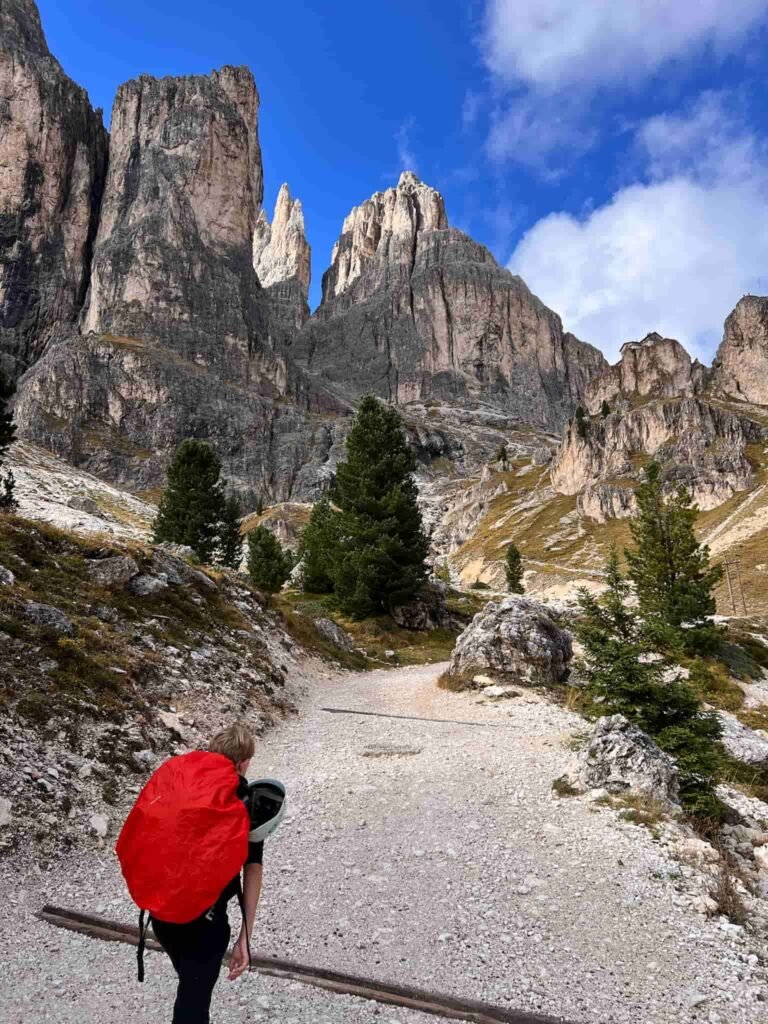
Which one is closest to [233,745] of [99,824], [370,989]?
[370,989]

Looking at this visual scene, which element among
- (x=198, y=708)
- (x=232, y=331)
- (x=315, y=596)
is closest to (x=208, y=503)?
(x=315, y=596)

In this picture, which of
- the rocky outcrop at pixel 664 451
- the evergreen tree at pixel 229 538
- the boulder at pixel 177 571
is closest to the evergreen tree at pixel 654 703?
the boulder at pixel 177 571

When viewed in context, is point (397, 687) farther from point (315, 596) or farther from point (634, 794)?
point (315, 596)

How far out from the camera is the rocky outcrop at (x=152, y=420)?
6280 inches

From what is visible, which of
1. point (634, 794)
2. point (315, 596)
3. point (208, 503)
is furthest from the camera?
point (208, 503)

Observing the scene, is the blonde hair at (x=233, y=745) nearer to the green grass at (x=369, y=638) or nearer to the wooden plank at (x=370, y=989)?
the wooden plank at (x=370, y=989)

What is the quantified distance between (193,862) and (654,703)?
1196 centimetres

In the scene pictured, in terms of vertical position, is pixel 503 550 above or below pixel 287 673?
above

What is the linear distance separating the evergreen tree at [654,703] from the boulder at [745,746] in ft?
6.53

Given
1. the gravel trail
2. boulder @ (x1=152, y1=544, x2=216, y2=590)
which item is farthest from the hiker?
boulder @ (x1=152, y1=544, x2=216, y2=590)

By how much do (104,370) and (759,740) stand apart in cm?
18428

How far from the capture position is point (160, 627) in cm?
1709

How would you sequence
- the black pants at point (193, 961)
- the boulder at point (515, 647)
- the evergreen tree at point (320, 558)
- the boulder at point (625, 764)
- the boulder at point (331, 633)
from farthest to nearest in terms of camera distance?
the evergreen tree at point (320, 558) → the boulder at point (331, 633) → the boulder at point (515, 647) → the boulder at point (625, 764) → the black pants at point (193, 961)

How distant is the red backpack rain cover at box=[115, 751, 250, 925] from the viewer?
3.53 metres
